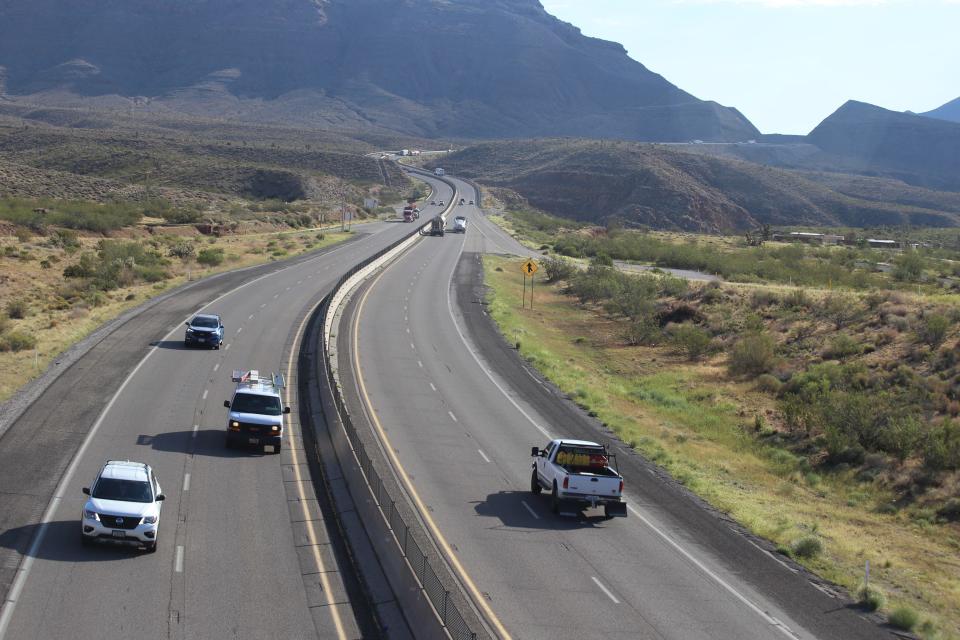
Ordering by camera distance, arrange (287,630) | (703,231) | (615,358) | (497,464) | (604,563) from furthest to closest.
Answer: (703,231)
(615,358)
(497,464)
(604,563)
(287,630)

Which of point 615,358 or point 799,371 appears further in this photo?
point 615,358

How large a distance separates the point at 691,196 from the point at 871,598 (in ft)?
486

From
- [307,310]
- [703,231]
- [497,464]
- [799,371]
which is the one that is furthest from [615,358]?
[703,231]

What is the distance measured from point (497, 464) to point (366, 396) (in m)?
8.35

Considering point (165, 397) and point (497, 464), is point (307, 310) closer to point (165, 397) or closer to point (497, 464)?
point (165, 397)

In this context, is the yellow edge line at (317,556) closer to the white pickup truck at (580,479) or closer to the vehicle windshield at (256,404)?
the vehicle windshield at (256,404)

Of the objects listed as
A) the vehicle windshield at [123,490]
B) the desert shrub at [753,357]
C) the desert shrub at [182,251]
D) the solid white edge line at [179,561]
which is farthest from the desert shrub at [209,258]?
the solid white edge line at [179,561]

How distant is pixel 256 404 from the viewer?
2508 cm

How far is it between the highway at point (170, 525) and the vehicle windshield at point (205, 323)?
2.89 metres

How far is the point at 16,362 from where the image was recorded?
35.3 metres

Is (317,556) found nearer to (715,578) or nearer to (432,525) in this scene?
(432,525)

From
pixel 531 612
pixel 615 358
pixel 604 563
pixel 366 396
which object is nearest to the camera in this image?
pixel 531 612

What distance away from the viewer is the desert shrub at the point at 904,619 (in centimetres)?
1673

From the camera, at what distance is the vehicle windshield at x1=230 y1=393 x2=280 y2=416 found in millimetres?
24828
